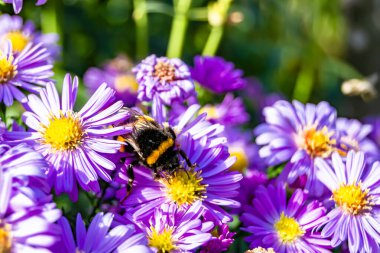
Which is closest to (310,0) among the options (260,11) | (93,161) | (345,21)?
(345,21)

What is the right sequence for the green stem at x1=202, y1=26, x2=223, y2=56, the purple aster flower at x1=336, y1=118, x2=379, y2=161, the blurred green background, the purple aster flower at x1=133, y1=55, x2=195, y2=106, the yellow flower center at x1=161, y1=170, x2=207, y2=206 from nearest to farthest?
the yellow flower center at x1=161, y1=170, x2=207, y2=206 → the purple aster flower at x1=133, y1=55, x2=195, y2=106 → the purple aster flower at x1=336, y1=118, x2=379, y2=161 → the green stem at x1=202, y1=26, x2=223, y2=56 → the blurred green background

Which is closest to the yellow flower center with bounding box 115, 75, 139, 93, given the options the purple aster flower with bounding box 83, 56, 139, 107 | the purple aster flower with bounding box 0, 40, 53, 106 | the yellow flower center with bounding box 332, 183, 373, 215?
the purple aster flower with bounding box 83, 56, 139, 107

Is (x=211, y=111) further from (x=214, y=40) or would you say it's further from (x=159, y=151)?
(x=159, y=151)

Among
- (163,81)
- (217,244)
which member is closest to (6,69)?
(163,81)

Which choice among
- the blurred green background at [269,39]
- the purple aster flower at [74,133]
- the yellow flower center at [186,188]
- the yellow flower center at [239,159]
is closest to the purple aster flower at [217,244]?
the yellow flower center at [186,188]

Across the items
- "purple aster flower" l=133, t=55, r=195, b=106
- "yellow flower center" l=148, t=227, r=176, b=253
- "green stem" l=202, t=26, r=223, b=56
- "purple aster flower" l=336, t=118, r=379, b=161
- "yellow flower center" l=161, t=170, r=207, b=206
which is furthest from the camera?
"green stem" l=202, t=26, r=223, b=56

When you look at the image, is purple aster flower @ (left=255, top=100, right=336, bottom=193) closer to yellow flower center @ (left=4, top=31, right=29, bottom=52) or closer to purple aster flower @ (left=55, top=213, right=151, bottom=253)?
purple aster flower @ (left=55, top=213, right=151, bottom=253)

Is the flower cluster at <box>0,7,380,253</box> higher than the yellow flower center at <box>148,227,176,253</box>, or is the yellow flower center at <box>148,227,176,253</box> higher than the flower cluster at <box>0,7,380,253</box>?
the flower cluster at <box>0,7,380,253</box>
